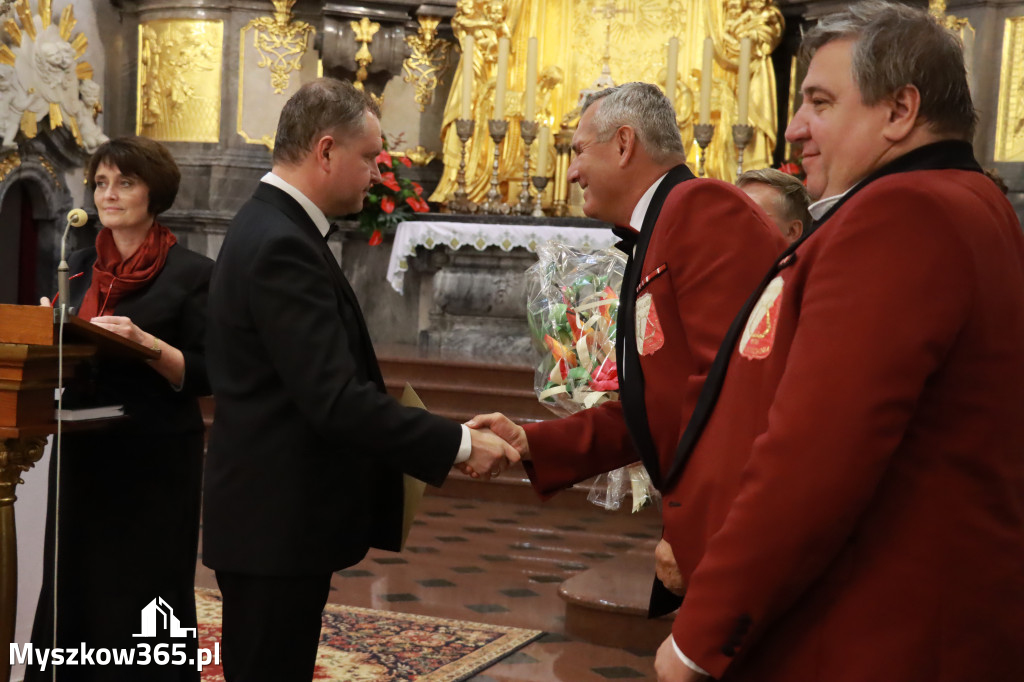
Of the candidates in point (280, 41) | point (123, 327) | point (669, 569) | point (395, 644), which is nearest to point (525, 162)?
point (280, 41)

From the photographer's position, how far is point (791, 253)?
160cm

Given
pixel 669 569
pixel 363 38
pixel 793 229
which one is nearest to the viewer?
pixel 669 569

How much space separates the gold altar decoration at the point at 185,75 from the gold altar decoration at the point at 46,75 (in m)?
0.55

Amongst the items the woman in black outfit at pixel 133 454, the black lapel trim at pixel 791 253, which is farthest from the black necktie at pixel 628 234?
the woman in black outfit at pixel 133 454

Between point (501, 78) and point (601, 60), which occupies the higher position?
point (601, 60)

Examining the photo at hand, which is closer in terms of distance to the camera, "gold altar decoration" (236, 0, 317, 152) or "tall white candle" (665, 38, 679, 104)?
"tall white candle" (665, 38, 679, 104)

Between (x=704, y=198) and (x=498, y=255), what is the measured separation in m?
7.05

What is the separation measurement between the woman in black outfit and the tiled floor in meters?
1.43

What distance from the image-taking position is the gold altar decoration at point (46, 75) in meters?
8.55

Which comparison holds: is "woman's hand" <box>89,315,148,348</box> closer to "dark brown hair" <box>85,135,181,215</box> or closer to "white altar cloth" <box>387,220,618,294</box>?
"dark brown hair" <box>85,135,181,215</box>

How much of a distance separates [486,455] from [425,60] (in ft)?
27.5

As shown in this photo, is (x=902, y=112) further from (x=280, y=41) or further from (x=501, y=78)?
(x=280, y=41)

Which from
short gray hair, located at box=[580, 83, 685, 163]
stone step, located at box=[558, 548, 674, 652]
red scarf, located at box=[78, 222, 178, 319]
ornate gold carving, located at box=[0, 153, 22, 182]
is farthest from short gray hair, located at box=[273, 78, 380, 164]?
ornate gold carving, located at box=[0, 153, 22, 182]

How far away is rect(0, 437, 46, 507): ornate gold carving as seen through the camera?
239cm
